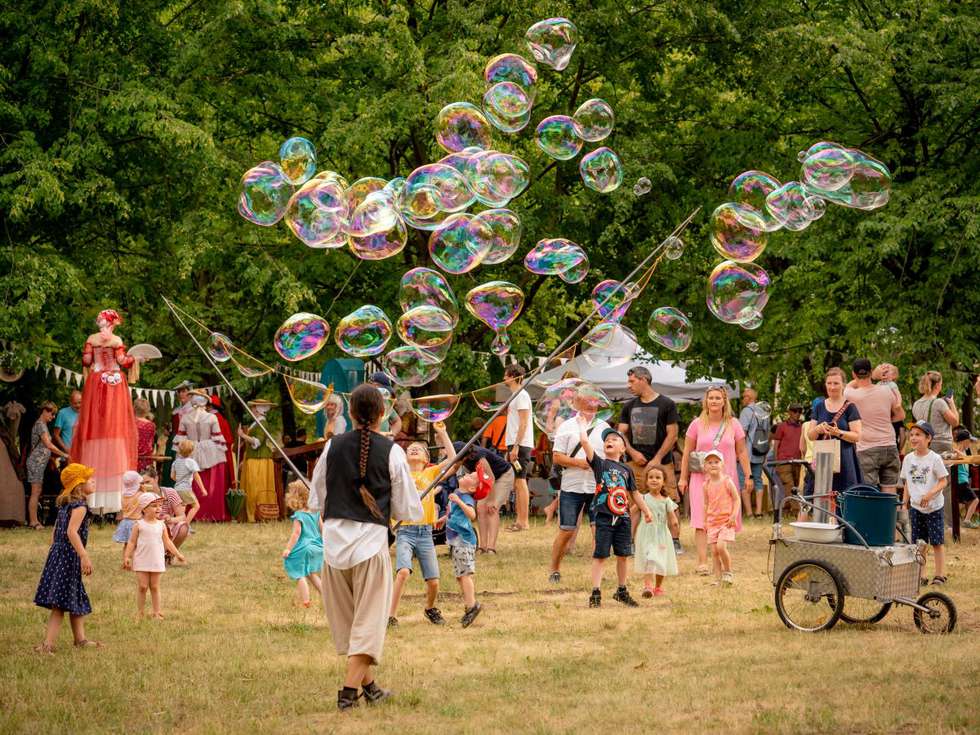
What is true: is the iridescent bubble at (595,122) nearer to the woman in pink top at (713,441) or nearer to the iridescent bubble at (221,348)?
the woman in pink top at (713,441)

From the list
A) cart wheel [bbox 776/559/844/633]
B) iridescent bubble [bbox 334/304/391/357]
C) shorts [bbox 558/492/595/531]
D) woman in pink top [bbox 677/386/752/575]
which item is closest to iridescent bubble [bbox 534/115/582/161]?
iridescent bubble [bbox 334/304/391/357]

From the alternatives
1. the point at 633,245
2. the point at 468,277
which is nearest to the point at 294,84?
the point at 468,277

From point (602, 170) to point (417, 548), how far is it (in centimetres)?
497

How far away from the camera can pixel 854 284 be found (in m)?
19.1

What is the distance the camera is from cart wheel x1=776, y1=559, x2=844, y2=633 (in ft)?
30.3

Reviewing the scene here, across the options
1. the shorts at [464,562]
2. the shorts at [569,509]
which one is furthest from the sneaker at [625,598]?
the shorts at [464,562]

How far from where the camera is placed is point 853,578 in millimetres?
9211

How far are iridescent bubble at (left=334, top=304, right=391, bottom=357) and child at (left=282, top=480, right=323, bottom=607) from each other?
161 cm

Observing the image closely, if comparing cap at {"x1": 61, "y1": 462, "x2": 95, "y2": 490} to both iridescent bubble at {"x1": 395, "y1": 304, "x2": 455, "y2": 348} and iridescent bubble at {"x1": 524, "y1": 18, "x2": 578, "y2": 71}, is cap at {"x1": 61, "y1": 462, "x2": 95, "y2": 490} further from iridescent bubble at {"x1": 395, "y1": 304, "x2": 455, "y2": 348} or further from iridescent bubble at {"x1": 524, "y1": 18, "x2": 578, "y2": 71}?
iridescent bubble at {"x1": 524, "y1": 18, "x2": 578, "y2": 71}

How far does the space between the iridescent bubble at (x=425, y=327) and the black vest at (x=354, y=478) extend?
4.73m

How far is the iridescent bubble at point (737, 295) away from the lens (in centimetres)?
1211

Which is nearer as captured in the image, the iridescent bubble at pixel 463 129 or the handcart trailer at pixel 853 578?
the handcart trailer at pixel 853 578

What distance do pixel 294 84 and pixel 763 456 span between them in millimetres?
9432

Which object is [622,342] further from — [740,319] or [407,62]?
[407,62]
